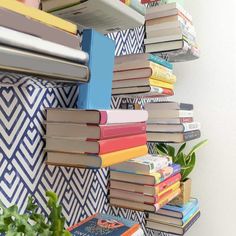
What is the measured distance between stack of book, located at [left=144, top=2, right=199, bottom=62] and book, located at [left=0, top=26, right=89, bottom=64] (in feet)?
2.80

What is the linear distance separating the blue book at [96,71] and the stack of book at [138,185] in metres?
0.33

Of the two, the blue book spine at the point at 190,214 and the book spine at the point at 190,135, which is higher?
the book spine at the point at 190,135

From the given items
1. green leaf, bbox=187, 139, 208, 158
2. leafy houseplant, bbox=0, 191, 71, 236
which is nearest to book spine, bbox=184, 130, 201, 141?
green leaf, bbox=187, 139, 208, 158

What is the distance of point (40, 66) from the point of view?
48 cm

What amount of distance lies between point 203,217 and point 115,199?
31.0 inches

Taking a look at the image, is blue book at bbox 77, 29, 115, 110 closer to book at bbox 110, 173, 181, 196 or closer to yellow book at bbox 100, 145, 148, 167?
yellow book at bbox 100, 145, 148, 167

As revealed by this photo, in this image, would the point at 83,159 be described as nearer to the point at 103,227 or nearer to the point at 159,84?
the point at 103,227

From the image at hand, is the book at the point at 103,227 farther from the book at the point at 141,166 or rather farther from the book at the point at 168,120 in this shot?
the book at the point at 168,120

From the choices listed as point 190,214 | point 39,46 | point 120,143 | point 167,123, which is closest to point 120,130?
point 120,143

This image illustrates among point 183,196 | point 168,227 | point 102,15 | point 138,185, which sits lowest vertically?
point 168,227

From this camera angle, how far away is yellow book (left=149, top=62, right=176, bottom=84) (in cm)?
110

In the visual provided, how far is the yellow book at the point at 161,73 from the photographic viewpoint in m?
1.10

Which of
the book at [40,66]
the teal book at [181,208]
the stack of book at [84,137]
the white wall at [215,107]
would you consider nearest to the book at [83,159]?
the stack of book at [84,137]

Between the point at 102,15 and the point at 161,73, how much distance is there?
42cm
